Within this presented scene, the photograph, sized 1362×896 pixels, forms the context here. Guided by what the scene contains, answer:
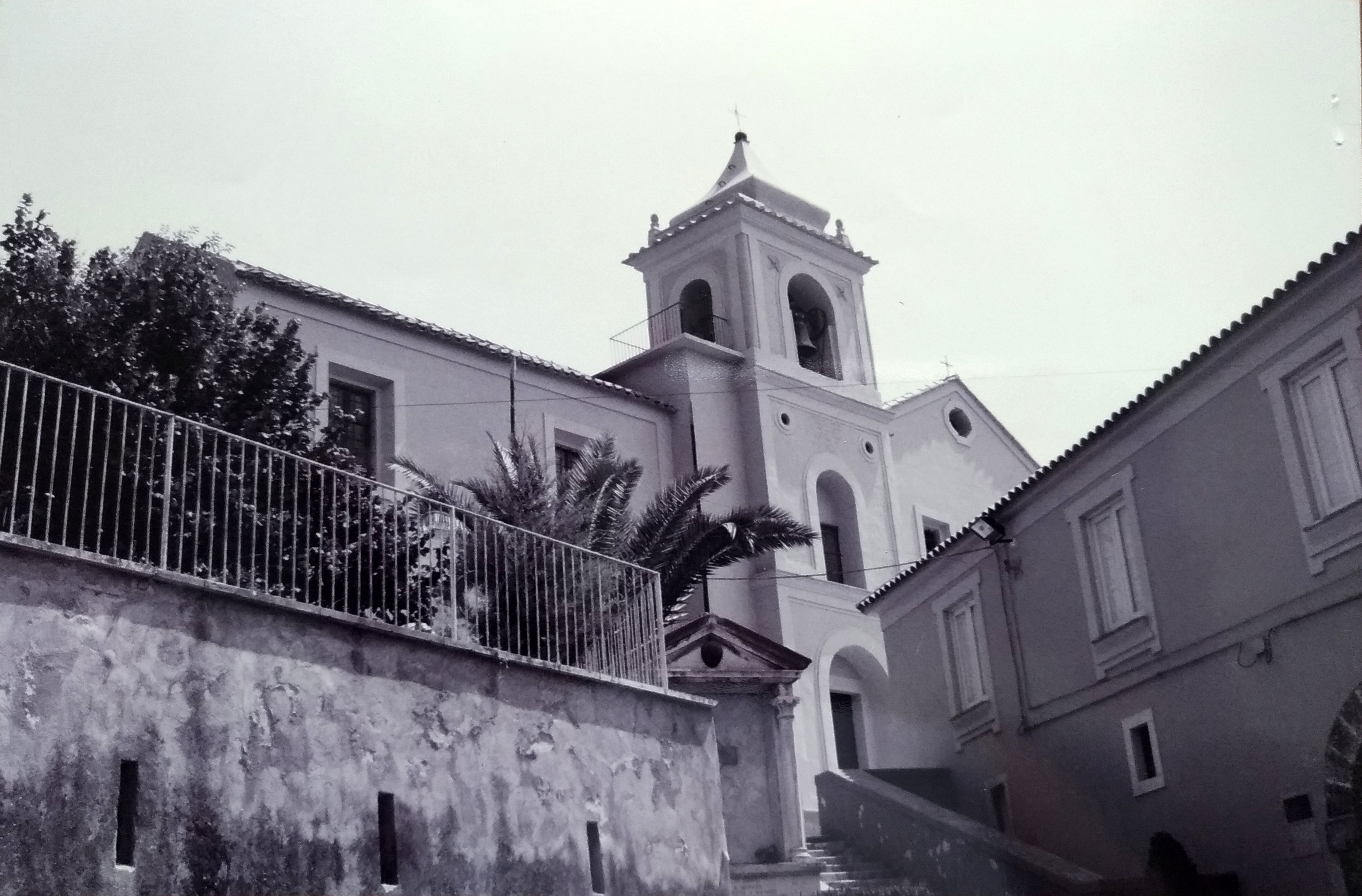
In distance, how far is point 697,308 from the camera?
30875 mm

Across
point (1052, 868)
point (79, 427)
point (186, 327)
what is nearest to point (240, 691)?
point (79, 427)

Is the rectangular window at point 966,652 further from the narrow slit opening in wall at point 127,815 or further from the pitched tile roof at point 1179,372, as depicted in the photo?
the narrow slit opening in wall at point 127,815

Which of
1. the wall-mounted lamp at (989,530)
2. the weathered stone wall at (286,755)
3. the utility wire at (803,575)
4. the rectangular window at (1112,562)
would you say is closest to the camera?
the weathered stone wall at (286,755)

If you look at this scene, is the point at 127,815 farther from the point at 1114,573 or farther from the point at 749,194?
the point at 749,194

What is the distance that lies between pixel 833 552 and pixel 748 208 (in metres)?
6.76

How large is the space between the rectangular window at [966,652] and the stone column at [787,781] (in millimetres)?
4465

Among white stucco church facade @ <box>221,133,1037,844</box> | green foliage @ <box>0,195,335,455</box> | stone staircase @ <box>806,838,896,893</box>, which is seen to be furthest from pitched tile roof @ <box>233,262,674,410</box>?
stone staircase @ <box>806,838,896,893</box>

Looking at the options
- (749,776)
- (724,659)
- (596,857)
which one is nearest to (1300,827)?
(749,776)

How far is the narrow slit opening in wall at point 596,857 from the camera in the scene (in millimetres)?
12773

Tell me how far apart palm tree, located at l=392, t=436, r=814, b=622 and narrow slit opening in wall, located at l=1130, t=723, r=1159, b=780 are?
5569 millimetres

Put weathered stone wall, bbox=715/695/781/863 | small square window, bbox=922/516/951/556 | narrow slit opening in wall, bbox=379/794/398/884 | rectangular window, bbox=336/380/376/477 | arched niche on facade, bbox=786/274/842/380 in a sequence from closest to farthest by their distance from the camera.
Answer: narrow slit opening in wall, bbox=379/794/398/884, weathered stone wall, bbox=715/695/781/863, rectangular window, bbox=336/380/376/477, arched niche on facade, bbox=786/274/842/380, small square window, bbox=922/516/951/556

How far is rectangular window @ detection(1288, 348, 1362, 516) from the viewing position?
14758 mm

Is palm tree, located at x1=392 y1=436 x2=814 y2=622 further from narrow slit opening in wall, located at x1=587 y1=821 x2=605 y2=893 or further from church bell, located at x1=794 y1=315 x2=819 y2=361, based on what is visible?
church bell, located at x1=794 y1=315 x2=819 y2=361

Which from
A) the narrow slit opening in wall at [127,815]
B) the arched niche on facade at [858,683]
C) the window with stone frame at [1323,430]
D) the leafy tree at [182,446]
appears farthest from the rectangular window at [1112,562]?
the narrow slit opening in wall at [127,815]
